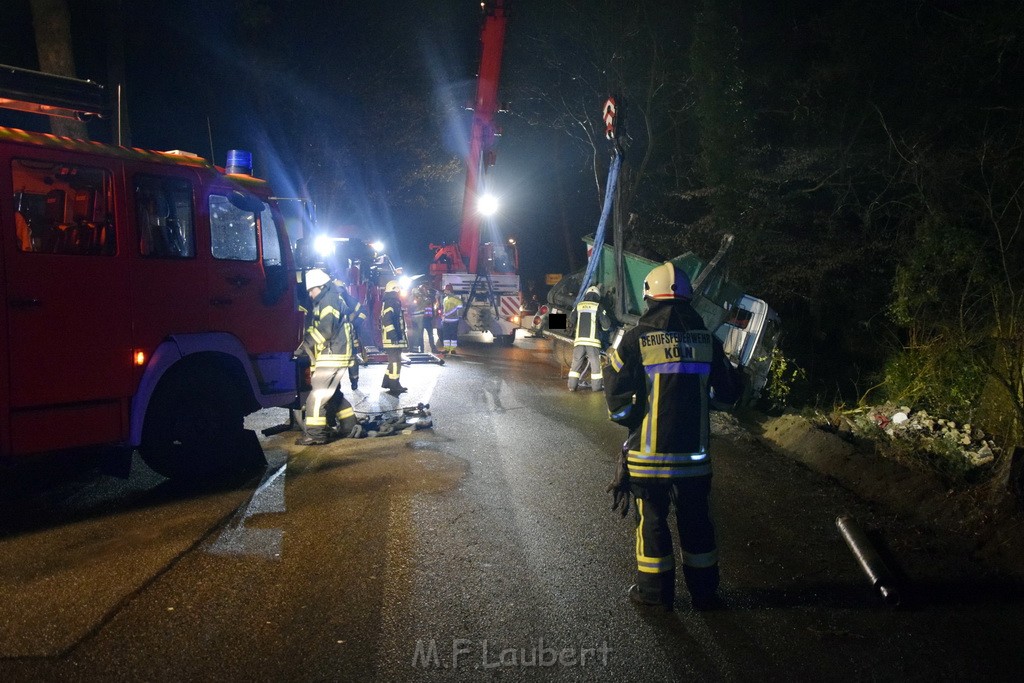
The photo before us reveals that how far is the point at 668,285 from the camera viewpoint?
450 cm

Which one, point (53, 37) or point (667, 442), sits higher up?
point (53, 37)

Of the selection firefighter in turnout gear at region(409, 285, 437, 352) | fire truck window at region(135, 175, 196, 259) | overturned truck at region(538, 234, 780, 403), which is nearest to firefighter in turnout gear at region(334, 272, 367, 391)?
fire truck window at region(135, 175, 196, 259)

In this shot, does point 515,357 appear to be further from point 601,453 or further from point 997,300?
point 997,300

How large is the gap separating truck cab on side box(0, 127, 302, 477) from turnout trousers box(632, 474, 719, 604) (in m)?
3.86

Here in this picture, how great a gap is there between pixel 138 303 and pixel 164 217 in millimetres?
719

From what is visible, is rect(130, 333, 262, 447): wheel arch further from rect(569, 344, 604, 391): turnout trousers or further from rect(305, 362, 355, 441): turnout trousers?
rect(569, 344, 604, 391): turnout trousers

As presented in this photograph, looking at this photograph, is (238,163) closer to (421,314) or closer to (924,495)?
(924,495)

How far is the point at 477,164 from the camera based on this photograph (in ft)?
68.8

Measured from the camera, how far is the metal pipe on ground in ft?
14.6

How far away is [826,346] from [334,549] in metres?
12.1

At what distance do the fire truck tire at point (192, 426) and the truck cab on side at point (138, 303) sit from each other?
0.04 feet

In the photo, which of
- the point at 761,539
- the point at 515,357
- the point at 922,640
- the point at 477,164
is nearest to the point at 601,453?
the point at 761,539

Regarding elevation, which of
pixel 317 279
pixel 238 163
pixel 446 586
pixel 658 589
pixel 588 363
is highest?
pixel 238 163

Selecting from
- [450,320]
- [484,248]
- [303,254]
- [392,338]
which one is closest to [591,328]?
[392,338]
